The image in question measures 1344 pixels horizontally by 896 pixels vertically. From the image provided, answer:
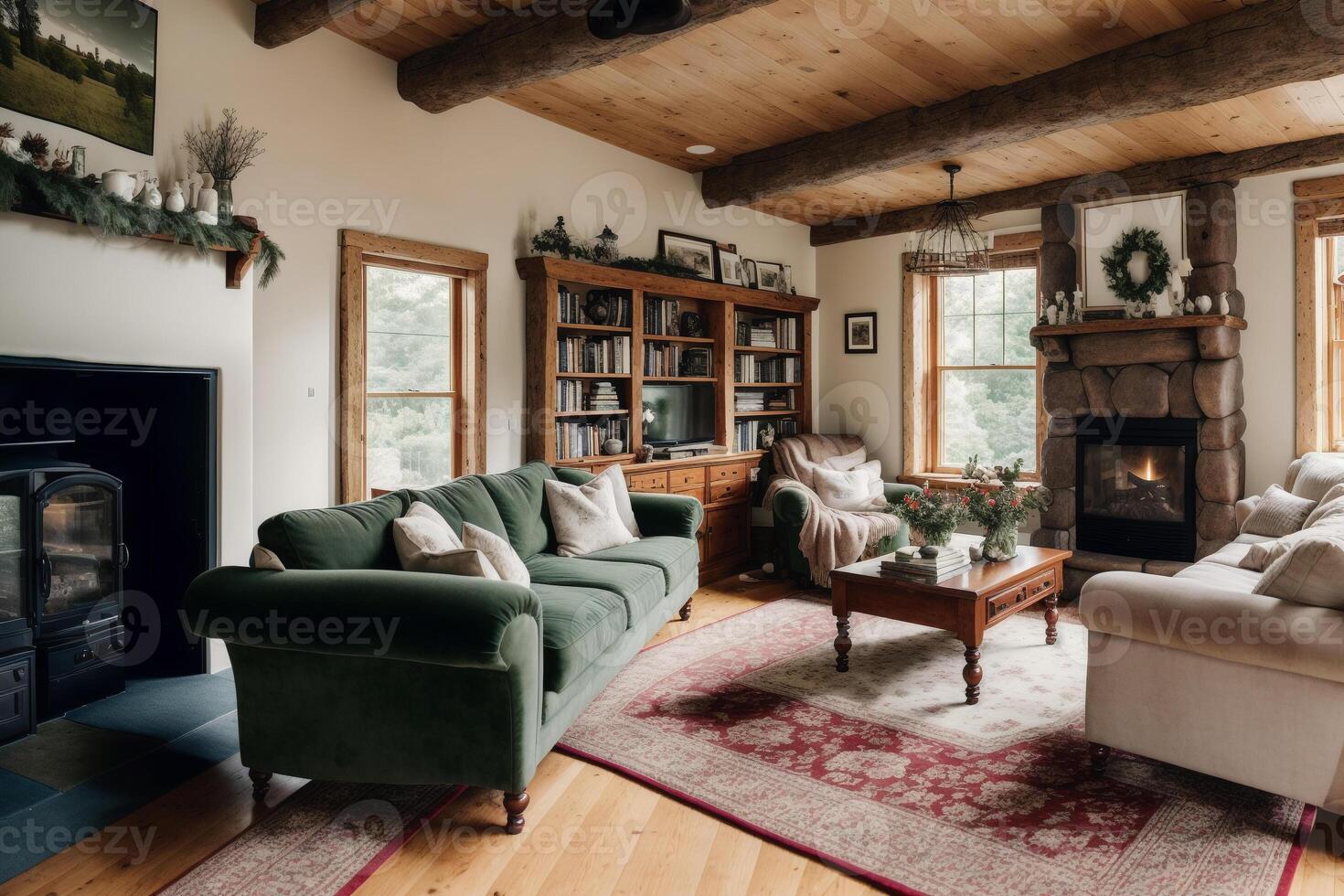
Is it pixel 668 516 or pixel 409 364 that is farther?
pixel 668 516

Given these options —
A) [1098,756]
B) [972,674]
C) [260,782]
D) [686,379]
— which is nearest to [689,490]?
[686,379]

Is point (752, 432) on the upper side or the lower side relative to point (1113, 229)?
lower

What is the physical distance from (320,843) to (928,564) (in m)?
2.52

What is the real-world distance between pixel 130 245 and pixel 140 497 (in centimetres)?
115

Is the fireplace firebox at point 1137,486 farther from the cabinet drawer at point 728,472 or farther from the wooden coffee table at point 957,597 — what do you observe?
the cabinet drawer at point 728,472

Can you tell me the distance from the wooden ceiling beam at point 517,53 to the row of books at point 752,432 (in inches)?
123

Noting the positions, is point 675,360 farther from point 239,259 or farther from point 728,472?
point 239,259

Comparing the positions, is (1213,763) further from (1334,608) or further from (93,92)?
(93,92)

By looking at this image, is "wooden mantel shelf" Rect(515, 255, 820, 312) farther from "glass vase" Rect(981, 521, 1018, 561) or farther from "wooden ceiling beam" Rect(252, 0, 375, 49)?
"glass vase" Rect(981, 521, 1018, 561)

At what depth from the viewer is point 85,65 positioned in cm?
299

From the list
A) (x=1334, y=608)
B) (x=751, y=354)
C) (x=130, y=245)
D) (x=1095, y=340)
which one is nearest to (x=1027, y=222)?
(x=1095, y=340)

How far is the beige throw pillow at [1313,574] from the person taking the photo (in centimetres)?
234

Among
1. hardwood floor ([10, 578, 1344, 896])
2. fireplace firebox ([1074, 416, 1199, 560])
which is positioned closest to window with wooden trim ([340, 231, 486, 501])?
hardwood floor ([10, 578, 1344, 896])

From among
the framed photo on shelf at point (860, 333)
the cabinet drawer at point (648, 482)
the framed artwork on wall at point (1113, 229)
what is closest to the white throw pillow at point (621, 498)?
the cabinet drawer at point (648, 482)
